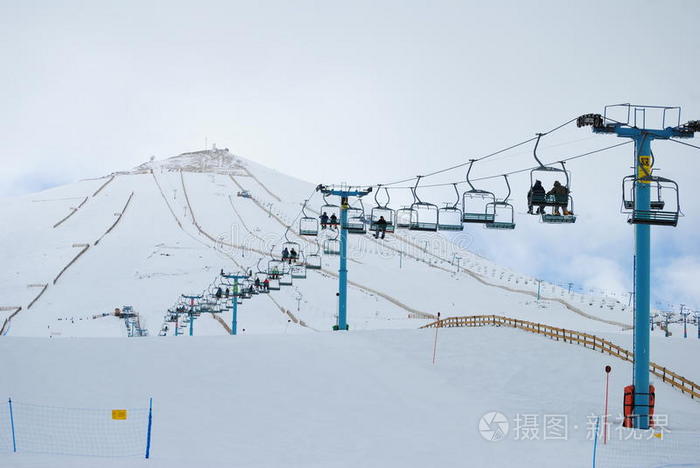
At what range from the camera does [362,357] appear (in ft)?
77.5

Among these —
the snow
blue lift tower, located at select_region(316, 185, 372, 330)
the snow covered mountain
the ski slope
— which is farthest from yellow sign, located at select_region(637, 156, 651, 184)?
the snow covered mountain

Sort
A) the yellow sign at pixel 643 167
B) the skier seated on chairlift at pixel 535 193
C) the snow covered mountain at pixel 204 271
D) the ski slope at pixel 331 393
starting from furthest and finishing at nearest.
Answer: the snow covered mountain at pixel 204 271, the yellow sign at pixel 643 167, the skier seated on chairlift at pixel 535 193, the ski slope at pixel 331 393

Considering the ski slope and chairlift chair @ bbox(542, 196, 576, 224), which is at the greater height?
chairlift chair @ bbox(542, 196, 576, 224)

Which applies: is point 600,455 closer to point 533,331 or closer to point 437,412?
point 437,412

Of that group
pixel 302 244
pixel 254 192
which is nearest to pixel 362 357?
pixel 302 244

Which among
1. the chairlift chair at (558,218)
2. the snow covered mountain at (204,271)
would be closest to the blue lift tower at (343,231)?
the chairlift chair at (558,218)

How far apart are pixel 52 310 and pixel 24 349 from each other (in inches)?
1828

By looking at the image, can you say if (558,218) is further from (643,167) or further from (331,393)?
(331,393)

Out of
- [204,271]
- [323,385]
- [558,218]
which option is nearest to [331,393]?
[323,385]

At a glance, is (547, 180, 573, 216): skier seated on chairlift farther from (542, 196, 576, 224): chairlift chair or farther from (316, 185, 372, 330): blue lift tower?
(316, 185, 372, 330): blue lift tower

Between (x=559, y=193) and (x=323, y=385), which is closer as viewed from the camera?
(x=559, y=193)

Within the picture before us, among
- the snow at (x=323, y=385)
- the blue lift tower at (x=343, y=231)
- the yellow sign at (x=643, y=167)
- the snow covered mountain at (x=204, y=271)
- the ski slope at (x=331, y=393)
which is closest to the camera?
the ski slope at (x=331, y=393)

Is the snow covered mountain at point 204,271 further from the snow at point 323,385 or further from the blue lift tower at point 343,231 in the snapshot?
the blue lift tower at point 343,231

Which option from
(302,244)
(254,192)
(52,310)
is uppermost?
(254,192)
